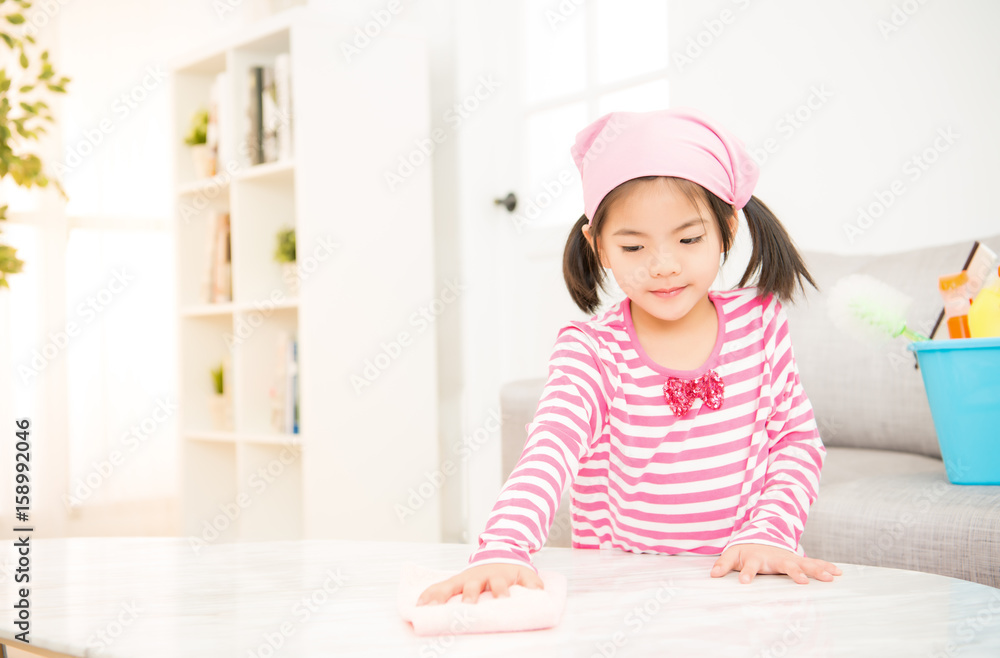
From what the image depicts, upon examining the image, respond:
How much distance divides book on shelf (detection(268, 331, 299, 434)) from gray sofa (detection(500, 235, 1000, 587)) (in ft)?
3.46

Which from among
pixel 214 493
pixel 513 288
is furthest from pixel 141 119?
pixel 513 288

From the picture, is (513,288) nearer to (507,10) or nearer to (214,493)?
(507,10)

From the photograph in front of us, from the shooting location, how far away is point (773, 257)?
3.30ft

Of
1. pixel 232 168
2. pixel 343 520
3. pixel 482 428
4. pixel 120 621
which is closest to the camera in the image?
pixel 120 621

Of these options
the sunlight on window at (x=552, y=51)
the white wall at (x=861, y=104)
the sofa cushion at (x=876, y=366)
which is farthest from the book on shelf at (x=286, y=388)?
the sofa cushion at (x=876, y=366)

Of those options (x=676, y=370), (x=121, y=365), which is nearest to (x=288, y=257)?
(x=121, y=365)

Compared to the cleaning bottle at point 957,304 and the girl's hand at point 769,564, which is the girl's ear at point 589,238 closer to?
the girl's hand at point 769,564

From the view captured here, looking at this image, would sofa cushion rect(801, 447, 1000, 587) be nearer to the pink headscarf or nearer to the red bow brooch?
the red bow brooch

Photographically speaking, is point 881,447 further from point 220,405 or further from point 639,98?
point 220,405

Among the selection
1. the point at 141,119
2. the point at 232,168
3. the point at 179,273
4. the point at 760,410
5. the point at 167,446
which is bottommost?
the point at 167,446

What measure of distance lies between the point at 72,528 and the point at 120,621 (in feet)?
10.5

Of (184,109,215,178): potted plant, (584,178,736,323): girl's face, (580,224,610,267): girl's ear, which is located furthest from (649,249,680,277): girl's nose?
(184,109,215,178): potted plant

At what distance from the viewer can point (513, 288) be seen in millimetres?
2932

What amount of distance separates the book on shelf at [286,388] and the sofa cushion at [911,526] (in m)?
1.79
